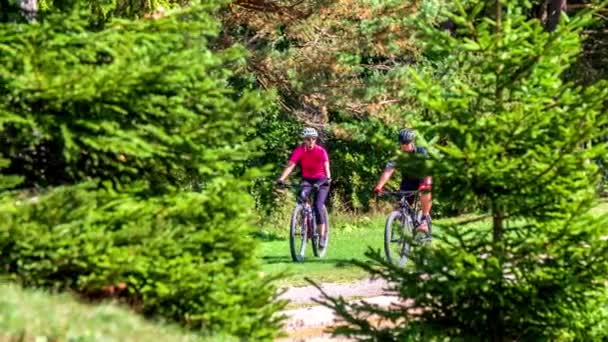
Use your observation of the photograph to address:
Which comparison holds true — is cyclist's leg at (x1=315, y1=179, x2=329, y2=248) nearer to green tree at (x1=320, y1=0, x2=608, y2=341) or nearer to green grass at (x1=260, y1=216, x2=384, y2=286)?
green grass at (x1=260, y1=216, x2=384, y2=286)

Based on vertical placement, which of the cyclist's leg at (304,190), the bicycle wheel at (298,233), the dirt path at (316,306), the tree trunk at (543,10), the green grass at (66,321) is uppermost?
the tree trunk at (543,10)

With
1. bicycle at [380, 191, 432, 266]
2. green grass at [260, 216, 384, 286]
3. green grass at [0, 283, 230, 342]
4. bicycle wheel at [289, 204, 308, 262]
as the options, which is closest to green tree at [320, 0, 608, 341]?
green grass at [260, 216, 384, 286]

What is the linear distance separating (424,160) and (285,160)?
1893 centimetres

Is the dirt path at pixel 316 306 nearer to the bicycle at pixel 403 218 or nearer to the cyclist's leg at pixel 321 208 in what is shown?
the bicycle at pixel 403 218

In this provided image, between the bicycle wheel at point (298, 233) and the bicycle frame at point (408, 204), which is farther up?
the bicycle frame at point (408, 204)

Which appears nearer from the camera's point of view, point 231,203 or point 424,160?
point 231,203

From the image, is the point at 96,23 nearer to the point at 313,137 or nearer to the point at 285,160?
the point at 313,137

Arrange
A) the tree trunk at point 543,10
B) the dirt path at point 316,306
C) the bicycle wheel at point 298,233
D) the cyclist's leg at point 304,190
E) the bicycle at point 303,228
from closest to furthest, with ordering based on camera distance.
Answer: the dirt path at point 316,306
the bicycle wheel at point 298,233
the bicycle at point 303,228
the cyclist's leg at point 304,190
the tree trunk at point 543,10

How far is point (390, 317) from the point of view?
29.0 ft


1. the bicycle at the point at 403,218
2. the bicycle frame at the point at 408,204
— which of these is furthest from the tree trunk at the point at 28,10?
the bicycle frame at the point at 408,204

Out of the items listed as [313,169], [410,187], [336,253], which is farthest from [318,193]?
[336,253]

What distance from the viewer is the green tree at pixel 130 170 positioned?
7.47 metres

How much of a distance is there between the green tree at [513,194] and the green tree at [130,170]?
127cm

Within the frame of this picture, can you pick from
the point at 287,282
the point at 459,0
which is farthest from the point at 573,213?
the point at 287,282
